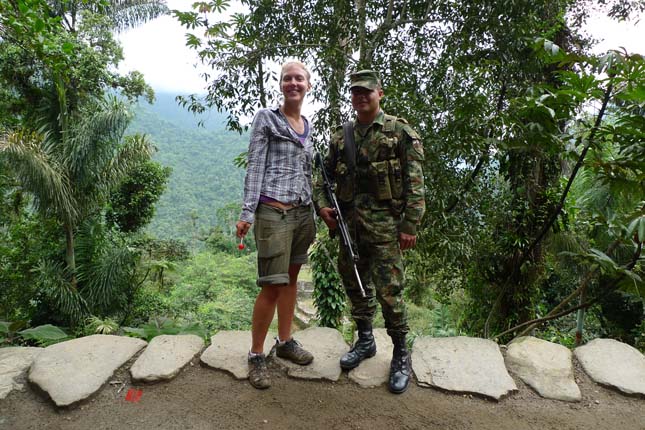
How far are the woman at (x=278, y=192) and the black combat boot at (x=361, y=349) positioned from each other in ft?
1.62

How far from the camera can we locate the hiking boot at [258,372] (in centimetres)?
227

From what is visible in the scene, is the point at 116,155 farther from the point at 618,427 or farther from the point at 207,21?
the point at 618,427

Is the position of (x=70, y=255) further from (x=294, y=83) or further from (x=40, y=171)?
(x=294, y=83)

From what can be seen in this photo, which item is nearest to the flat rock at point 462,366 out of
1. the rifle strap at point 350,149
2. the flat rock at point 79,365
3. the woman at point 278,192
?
the woman at point 278,192

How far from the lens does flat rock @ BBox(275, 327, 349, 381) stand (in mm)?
2412

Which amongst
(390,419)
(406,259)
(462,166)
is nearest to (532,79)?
(462,166)

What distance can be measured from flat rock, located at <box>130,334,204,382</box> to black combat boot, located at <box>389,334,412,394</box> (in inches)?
50.3

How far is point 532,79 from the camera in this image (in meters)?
4.41

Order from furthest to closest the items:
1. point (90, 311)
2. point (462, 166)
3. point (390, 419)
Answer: point (90, 311) → point (462, 166) → point (390, 419)

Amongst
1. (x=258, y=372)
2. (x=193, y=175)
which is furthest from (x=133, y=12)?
(x=193, y=175)

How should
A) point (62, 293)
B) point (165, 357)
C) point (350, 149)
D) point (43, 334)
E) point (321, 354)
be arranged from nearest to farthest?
1. point (350, 149)
2. point (165, 357)
3. point (321, 354)
4. point (43, 334)
5. point (62, 293)

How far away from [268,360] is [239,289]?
1127 cm

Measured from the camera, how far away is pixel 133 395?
224cm

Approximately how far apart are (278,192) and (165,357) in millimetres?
1326
